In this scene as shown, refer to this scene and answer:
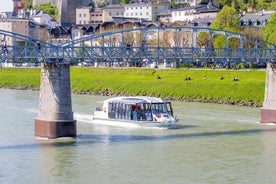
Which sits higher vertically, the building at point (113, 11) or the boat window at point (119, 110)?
the building at point (113, 11)

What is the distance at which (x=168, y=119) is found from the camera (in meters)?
44.4

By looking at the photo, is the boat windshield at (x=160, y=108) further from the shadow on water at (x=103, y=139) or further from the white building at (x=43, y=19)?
the white building at (x=43, y=19)

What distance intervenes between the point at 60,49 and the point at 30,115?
406 inches

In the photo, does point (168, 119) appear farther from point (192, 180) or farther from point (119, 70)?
point (119, 70)

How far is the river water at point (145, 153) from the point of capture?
29.8 m

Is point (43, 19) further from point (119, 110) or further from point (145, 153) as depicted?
point (145, 153)

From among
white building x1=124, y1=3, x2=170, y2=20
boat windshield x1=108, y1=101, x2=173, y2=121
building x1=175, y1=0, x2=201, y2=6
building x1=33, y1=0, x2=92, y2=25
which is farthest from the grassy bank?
building x1=33, y1=0, x2=92, y2=25

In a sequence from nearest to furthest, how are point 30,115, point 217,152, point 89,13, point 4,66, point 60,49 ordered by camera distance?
point 217,152 → point 60,49 → point 30,115 → point 4,66 → point 89,13

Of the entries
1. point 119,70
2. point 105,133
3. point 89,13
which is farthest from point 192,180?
point 89,13

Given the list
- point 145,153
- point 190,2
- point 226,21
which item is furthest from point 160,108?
Result: point 190,2

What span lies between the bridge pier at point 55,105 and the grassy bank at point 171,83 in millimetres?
23298

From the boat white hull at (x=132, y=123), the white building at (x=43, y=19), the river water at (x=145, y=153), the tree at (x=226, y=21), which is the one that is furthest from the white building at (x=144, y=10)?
the boat white hull at (x=132, y=123)

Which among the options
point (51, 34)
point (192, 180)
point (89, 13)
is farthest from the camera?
point (89, 13)

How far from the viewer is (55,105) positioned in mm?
39344
